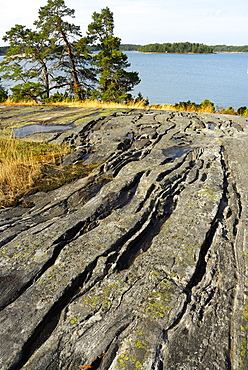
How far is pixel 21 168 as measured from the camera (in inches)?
277

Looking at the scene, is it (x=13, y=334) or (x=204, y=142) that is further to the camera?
(x=204, y=142)

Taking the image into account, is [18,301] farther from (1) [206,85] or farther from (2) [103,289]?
(1) [206,85]

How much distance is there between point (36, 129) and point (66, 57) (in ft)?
60.1

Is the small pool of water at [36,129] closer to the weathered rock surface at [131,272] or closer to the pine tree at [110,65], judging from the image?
the weathered rock surface at [131,272]

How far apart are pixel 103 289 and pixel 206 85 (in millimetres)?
47252

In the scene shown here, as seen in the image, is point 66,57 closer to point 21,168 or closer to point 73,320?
point 21,168

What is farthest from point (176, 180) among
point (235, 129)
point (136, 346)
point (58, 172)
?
point (235, 129)

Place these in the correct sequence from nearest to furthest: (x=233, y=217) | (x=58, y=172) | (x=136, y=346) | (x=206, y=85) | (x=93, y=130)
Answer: (x=136, y=346), (x=233, y=217), (x=58, y=172), (x=93, y=130), (x=206, y=85)

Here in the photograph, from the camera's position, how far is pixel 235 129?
1042cm

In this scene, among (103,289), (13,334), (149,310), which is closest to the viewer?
(13,334)

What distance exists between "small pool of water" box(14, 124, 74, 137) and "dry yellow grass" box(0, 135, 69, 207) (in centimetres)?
172

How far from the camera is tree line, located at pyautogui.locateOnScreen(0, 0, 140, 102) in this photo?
24.6m

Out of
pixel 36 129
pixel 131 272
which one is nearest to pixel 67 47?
pixel 36 129

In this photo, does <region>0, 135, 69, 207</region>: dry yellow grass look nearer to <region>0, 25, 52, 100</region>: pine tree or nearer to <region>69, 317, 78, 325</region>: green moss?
<region>69, 317, 78, 325</region>: green moss
